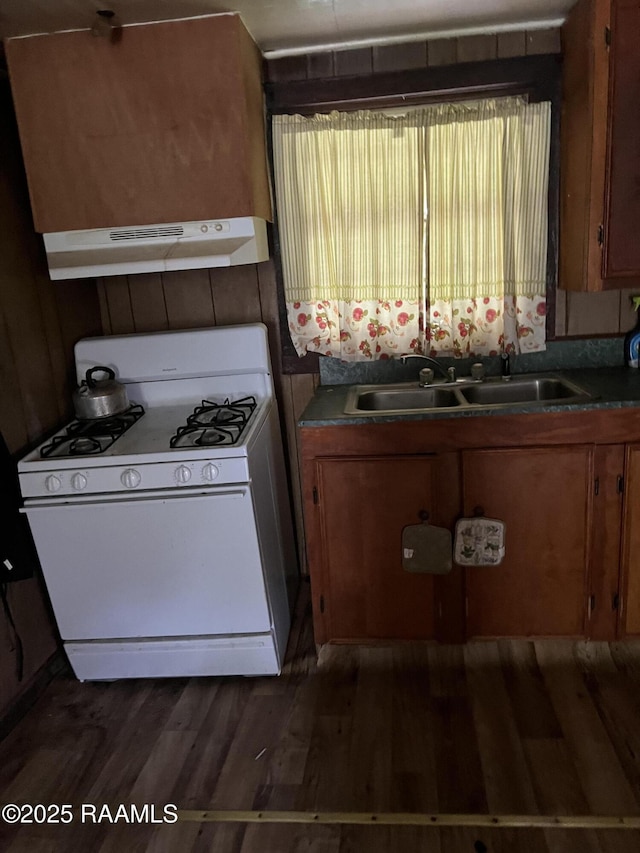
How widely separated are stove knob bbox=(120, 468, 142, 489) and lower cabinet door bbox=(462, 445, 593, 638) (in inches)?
42.3

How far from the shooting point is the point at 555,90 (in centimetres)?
228

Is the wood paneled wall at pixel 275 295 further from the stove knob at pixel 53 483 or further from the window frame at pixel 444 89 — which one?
the stove knob at pixel 53 483

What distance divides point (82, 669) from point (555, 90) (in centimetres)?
270

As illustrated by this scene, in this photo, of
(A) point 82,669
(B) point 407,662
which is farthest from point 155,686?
(B) point 407,662

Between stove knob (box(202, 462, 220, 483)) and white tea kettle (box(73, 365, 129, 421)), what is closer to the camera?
stove knob (box(202, 462, 220, 483))

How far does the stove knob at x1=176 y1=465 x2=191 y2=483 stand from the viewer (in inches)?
78.8

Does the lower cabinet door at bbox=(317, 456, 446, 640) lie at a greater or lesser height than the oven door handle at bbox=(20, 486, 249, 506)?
lesser

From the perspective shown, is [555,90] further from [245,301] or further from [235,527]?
[235,527]

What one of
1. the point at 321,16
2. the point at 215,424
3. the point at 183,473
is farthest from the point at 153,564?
the point at 321,16

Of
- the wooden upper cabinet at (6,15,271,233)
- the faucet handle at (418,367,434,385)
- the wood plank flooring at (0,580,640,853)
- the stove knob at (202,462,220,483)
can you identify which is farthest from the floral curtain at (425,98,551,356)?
the wood plank flooring at (0,580,640,853)

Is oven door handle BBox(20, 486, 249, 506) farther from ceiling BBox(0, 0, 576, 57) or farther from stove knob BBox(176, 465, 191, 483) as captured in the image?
ceiling BBox(0, 0, 576, 57)

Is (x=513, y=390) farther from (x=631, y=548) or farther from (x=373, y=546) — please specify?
(x=373, y=546)

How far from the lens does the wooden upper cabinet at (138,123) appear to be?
2014 mm

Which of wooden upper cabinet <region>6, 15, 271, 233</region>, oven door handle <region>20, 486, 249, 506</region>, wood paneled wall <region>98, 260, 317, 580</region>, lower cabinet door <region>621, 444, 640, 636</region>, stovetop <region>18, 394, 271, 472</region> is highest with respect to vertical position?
wooden upper cabinet <region>6, 15, 271, 233</region>
